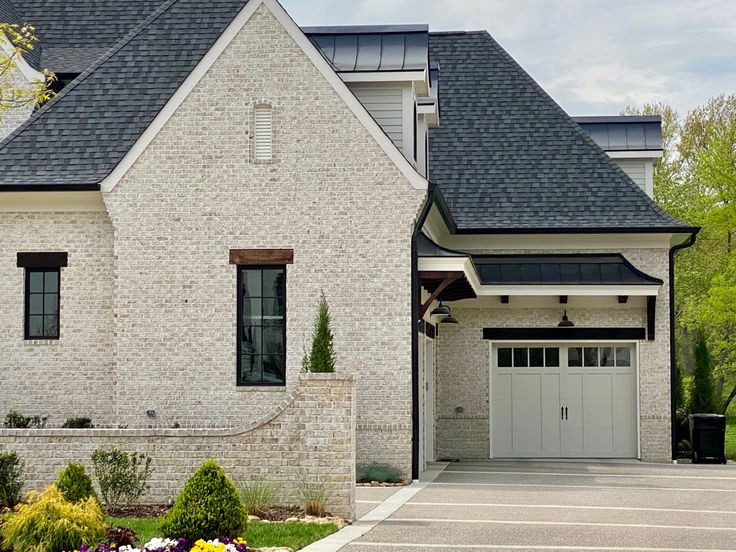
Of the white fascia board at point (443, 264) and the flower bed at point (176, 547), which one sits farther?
the white fascia board at point (443, 264)

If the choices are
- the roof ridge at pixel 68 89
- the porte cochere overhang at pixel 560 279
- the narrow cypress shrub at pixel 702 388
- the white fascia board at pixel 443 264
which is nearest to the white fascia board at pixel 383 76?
the white fascia board at pixel 443 264

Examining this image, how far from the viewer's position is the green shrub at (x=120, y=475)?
15.8 m

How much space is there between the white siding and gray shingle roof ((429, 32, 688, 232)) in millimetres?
3808

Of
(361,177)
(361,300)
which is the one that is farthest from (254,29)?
(361,300)

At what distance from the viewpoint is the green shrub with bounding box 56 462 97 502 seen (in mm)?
13359

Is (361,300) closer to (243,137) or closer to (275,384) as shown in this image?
(275,384)

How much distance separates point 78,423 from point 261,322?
3699mm

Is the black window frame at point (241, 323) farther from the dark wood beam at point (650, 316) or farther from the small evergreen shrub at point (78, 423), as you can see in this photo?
the dark wood beam at point (650, 316)

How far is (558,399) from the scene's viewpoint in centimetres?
2798

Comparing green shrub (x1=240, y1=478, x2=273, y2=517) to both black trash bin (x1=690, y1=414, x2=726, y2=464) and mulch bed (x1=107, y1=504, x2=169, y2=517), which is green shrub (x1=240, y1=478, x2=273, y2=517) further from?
black trash bin (x1=690, y1=414, x2=726, y2=464)

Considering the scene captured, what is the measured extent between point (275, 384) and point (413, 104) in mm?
5956

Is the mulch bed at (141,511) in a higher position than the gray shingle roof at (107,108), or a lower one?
lower

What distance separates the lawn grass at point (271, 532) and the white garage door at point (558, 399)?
14.0 meters

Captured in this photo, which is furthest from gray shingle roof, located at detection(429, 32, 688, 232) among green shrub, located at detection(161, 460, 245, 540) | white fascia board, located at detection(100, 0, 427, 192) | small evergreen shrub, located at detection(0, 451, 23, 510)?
green shrub, located at detection(161, 460, 245, 540)
